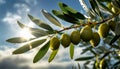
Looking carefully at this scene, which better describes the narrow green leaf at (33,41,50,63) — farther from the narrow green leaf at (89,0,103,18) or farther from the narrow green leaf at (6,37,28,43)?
the narrow green leaf at (89,0,103,18)

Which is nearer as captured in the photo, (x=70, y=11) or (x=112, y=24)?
(x=112, y=24)

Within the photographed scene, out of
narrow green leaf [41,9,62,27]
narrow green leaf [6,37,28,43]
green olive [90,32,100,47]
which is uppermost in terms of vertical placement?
narrow green leaf [41,9,62,27]

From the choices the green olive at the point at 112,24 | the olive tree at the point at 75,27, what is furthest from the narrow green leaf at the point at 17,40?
the green olive at the point at 112,24

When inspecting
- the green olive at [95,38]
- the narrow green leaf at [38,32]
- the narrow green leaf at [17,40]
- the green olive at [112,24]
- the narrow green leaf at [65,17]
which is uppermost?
the narrow green leaf at [65,17]

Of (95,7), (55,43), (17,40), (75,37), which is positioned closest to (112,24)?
(95,7)

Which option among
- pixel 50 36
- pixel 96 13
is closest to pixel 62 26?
pixel 50 36

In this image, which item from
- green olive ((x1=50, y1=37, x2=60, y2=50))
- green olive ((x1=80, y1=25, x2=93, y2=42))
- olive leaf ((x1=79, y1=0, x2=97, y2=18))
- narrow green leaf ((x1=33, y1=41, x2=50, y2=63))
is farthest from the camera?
narrow green leaf ((x1=33, y1=41, x2=50, y2=63))

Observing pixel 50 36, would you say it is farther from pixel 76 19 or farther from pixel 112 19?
pixel 112 19

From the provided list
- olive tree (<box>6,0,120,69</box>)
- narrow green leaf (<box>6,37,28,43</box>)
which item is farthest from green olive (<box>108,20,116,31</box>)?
narrow green leaf (<box>6,37,28,43</box>)

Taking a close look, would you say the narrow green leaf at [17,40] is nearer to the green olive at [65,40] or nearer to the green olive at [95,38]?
the green olive at [65,40]

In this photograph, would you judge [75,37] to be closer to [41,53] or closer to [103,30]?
[103,30]

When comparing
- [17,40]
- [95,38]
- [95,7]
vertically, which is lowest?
[95,38]
